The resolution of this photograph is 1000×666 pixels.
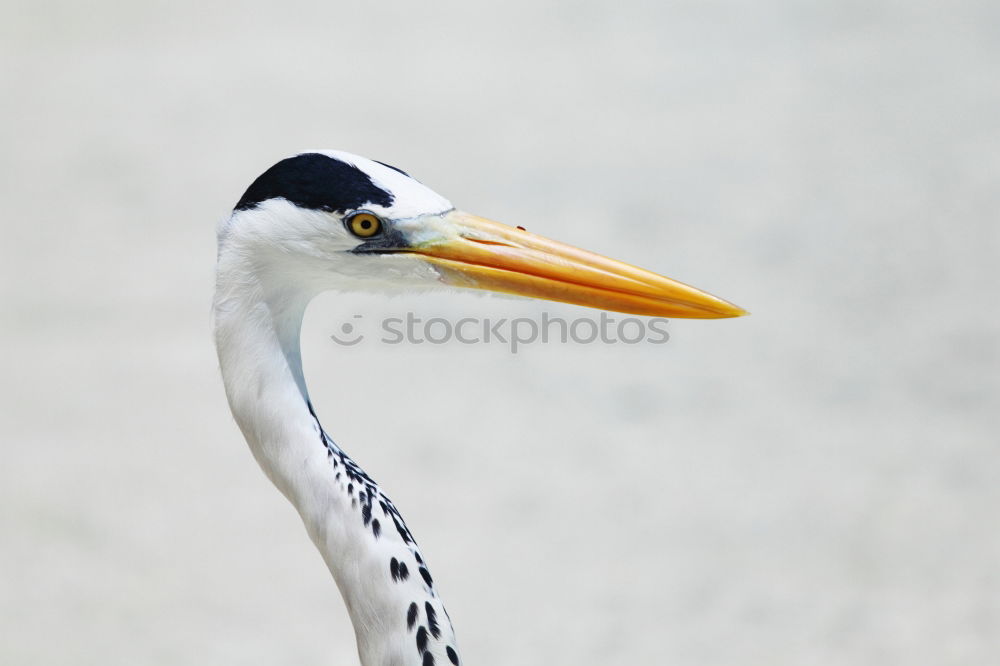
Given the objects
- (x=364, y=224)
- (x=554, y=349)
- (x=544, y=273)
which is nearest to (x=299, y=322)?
(x=364, y=224)

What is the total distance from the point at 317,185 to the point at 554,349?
13.0 feet

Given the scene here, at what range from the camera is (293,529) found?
5.10 metres

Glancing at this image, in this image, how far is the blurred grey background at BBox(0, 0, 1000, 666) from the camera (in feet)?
15.5

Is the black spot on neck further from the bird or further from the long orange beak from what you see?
the long orange beak

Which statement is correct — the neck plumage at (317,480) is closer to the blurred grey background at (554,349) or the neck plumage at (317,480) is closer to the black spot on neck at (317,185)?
the black spot on neck at (317,185)

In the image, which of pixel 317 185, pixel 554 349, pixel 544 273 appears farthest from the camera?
pixel 554 349

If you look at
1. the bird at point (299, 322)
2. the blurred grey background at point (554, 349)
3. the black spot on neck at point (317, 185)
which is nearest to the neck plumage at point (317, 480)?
the bird at point (299, 322)

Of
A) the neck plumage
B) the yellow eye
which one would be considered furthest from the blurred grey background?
the yellow eye

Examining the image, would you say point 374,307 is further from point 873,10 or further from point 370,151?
point 873,10

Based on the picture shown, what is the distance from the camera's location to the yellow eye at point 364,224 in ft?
7.47

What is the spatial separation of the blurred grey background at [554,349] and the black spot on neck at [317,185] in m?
2.65

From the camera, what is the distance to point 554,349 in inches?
242

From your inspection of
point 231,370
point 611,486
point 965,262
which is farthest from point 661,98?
point 231,370

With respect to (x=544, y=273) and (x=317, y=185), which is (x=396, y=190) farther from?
(x=544, y=273)
